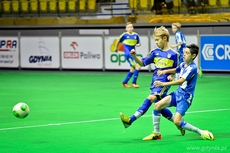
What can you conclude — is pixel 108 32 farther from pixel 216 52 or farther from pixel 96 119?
pixel 96 119

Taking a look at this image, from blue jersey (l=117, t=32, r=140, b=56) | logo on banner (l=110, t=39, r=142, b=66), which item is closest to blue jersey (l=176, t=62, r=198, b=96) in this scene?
blue jersey (l=117, t=32, r=140, b=56)

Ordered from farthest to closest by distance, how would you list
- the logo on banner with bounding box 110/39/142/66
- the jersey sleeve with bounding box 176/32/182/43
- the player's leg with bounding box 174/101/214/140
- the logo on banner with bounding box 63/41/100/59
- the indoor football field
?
the logo on banner with bounding box 63/41/100/59 → the logo on banner with bounding box 110/39/142/66 → the jersey sleeve with bounding box 176/32/182/43 → the player's leg with bounding box 174/101/214/140 → the indoor football field

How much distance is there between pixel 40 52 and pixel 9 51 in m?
1.87

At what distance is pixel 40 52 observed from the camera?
30500 mm

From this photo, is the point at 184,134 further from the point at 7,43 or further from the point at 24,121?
the point at 7,43

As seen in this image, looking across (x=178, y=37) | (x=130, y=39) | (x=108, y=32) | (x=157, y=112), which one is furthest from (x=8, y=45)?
(x=157, y=112)

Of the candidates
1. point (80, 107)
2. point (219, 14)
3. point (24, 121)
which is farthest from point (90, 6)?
point (24, 121)

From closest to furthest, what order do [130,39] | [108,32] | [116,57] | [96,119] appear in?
1. [96,119]
2. [130,39]
3. [116,57]
4. [108,32]

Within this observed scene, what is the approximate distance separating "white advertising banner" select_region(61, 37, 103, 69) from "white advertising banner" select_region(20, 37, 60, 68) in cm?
40

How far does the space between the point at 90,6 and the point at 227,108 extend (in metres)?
19.6

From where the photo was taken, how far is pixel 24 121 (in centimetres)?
1353

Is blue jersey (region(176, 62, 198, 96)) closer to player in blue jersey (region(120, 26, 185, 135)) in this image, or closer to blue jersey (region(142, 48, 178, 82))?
player in blue jersey (region(120, 26, 185, 135))

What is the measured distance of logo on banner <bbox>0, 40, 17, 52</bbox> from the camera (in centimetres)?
3130

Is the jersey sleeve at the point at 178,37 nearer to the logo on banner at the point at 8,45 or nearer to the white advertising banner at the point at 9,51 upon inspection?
the white advertising banner at the point at 9,51
